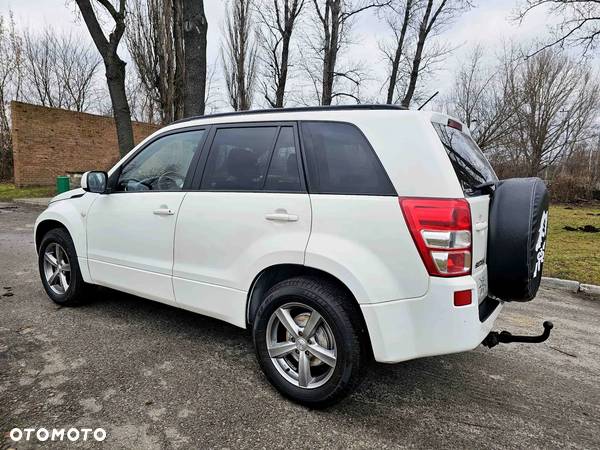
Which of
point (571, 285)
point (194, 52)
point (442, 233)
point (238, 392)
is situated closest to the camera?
point (442, 233)

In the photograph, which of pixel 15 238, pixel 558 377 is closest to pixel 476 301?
pixel 558 377

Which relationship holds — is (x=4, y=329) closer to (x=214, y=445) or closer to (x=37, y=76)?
(x=214, y=445)

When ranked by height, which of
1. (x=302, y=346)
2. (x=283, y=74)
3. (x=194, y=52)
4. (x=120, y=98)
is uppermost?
(x=283, y=74)

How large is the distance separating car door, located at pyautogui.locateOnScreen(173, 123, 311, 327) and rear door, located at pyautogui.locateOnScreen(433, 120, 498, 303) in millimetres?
908

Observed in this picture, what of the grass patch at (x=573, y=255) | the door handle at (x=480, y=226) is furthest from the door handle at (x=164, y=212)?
the grass patch at (x=573, y=255)

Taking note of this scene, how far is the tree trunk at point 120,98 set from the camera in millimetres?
10633

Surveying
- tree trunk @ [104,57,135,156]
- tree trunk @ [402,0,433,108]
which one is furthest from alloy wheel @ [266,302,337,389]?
tree trunk @ [402,0,433,108]

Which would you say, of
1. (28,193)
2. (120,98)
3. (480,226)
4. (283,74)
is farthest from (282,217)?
(28,193)

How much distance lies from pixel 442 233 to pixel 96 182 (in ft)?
9.67

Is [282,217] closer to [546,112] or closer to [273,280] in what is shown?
[273,280]

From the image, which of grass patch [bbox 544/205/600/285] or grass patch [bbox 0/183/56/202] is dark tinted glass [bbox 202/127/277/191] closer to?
grass patch [bbox 544/205/600/285]

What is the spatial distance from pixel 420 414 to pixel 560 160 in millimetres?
27213

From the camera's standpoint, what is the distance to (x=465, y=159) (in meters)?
2.43

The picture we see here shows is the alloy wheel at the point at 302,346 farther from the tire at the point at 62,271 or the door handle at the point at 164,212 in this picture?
the tire at the point at 62,271
